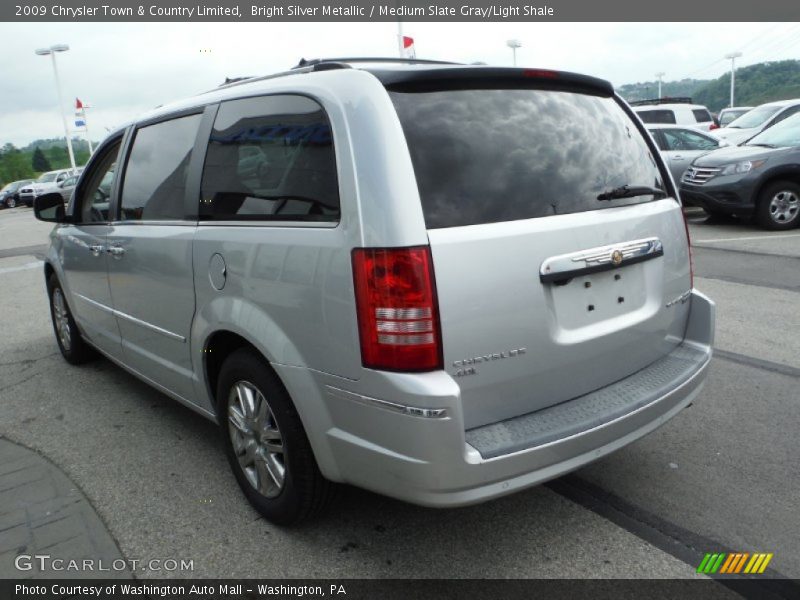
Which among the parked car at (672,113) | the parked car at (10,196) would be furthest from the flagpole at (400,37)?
the parked car at (10,196)

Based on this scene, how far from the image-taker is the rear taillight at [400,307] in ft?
7.18

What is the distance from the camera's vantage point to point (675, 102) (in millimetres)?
17281

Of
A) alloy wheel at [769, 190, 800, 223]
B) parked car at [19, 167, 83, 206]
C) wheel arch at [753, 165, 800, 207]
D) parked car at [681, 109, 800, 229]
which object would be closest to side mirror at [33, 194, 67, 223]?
parked car at [681, 109, 800, 229]

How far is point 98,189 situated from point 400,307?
306 cm

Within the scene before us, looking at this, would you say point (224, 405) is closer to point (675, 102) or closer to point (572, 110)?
point (572, 110)

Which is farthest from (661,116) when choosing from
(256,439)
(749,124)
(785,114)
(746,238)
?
(256,439)

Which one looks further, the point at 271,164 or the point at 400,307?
the point at 271,164

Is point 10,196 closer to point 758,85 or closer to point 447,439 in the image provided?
point 447,439

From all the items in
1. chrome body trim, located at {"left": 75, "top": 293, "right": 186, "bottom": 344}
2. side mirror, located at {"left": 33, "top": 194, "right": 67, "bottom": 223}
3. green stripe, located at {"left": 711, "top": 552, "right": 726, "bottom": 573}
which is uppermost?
side mirror, located at {"left": 33, "top": 194, "right": 67, "bottom": 223}

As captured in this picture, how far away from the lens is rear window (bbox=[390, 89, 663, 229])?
232cm

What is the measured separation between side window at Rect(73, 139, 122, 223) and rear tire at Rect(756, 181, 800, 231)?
909 cm

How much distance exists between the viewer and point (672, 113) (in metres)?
16.5

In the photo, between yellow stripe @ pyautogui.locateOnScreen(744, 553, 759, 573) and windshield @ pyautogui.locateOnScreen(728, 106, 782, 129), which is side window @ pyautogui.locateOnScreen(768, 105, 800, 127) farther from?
yellow stripe @ pyautogui.locateOnScreen(744, 553, 759, 573)

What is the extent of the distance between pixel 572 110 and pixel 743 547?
1.83 metres
